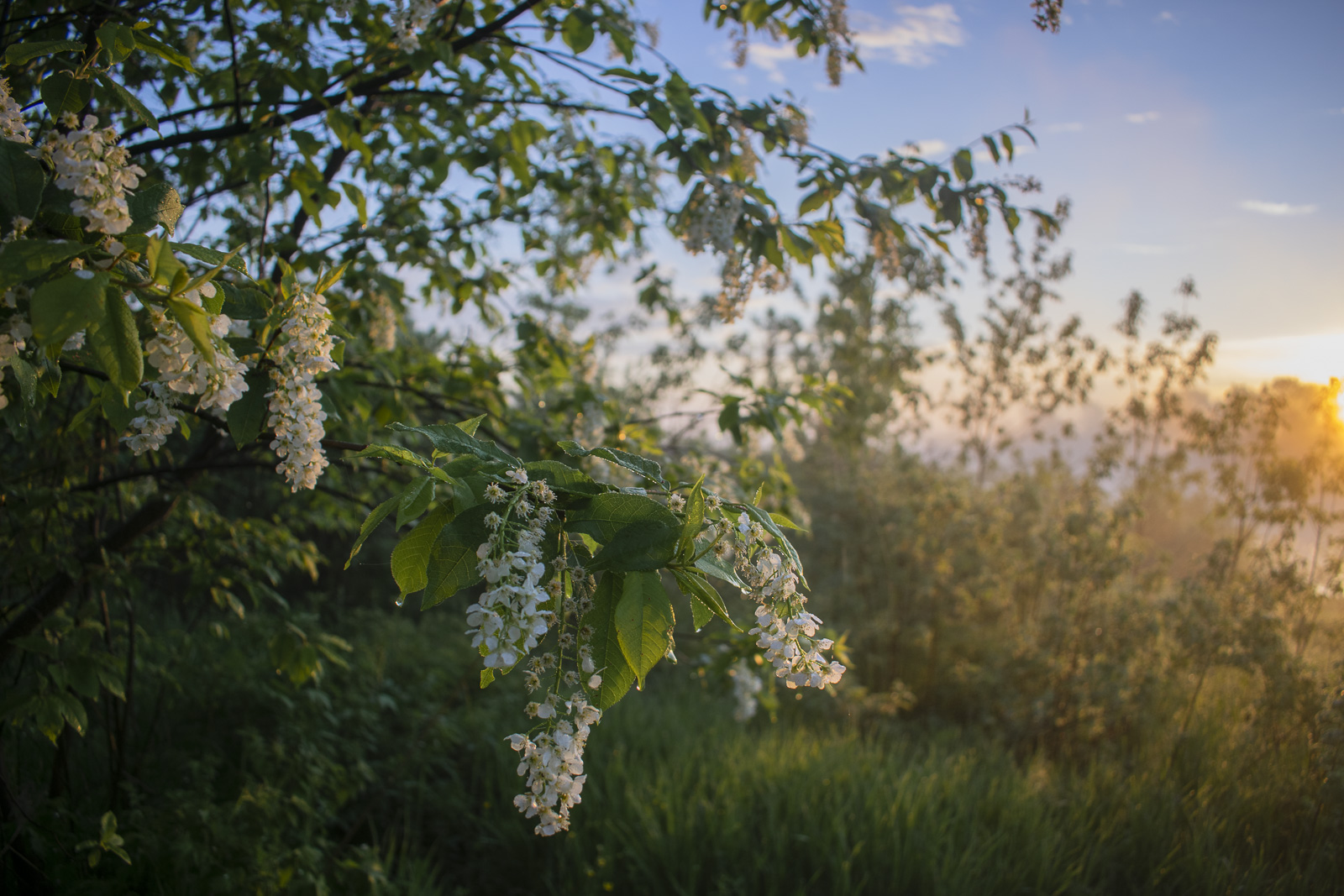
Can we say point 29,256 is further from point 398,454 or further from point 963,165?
point 963,165

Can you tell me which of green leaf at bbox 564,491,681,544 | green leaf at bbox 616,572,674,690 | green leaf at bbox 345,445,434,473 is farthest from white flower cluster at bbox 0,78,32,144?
green leaf at bbox 616,572,674,690

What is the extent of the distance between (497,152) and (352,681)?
3675 millimetres

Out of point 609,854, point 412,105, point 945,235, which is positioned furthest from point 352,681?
point 945,235

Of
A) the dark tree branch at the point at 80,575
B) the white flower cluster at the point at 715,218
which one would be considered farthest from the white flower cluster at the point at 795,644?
the dark tree branch at the point at 80,575

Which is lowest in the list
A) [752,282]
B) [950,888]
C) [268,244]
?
[950,888]

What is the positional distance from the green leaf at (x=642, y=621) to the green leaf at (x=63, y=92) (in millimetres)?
1098

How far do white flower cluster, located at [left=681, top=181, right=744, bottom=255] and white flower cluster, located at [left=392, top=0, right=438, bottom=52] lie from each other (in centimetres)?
87

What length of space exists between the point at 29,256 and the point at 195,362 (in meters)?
0.27

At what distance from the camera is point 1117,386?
635 cm

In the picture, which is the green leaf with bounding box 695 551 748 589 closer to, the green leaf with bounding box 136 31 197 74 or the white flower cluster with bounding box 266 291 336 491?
the white flower cluster with bounding box 266 291 336 491

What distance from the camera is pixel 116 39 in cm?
117

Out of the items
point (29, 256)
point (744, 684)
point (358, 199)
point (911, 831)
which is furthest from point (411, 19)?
point (911, 831)

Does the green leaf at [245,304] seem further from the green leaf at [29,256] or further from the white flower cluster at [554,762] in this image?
the white flower cluster at [554,762]

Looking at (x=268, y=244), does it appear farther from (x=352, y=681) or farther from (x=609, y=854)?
(x=352, y=681)
